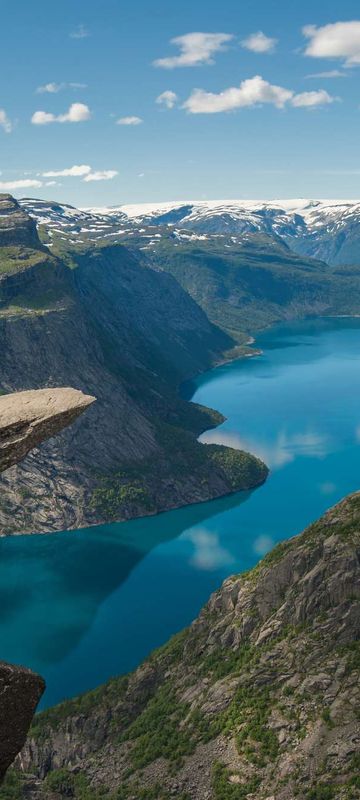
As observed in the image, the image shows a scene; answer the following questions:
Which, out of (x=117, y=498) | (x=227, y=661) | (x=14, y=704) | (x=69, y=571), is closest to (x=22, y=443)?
(x=14, y=704)

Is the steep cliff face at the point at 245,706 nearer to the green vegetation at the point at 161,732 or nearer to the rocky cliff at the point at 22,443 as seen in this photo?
the green vegetation at the point at 161,732

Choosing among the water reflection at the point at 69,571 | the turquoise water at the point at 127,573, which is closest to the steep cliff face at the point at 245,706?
the turquoise water at the point at 127,573

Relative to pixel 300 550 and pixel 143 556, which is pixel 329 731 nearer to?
pixel 300 550

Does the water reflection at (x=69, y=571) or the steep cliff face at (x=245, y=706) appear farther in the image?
the water reflection at (x=69, y=571)

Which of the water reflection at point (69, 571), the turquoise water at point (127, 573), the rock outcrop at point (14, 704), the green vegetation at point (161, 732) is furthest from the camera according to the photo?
the water reflection at point (69, 571)

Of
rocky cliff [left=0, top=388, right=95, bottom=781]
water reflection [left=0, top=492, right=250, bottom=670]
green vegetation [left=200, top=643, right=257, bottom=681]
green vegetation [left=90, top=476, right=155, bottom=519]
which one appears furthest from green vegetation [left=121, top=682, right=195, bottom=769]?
green vegetation [left=90, top=476, right=155, bottom=519]

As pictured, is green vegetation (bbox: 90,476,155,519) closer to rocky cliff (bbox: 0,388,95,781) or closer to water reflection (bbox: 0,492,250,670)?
water reflection (bbox: 0,492,250,670)

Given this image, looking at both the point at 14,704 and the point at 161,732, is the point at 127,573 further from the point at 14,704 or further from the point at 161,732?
the point at 14,704
